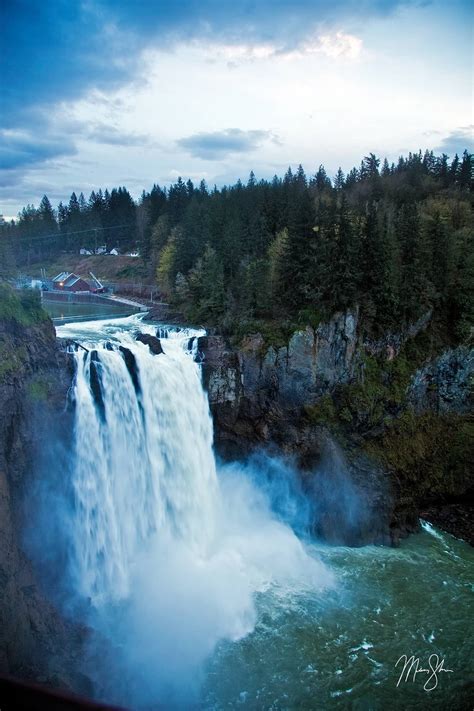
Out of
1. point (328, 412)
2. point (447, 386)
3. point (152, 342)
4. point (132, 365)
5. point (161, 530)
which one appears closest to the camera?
point (161, 530)

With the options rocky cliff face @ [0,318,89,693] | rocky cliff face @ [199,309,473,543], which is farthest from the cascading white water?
rocky cliff face @ [199,309,473,543]

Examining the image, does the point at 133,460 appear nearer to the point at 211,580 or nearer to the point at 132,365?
the point at 132,365

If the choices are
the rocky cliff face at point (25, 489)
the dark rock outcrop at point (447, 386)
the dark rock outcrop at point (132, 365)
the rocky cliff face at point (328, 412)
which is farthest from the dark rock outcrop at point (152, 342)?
the dark rock outcrop at point (447, 386)

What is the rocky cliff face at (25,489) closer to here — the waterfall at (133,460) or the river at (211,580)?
the river at (211,580)

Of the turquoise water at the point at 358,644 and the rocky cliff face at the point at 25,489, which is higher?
the rocky cliff face at the point at 25,489

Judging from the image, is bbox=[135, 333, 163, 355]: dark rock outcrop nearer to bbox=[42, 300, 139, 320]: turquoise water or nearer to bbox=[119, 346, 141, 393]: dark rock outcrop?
bbox=[119, 346, 141, 393]: dark rock outcrop

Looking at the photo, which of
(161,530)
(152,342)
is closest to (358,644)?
(161,530)
